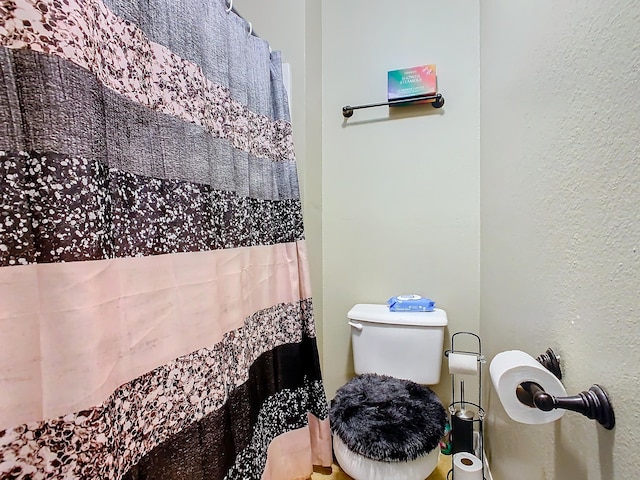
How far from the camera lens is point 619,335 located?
46cm

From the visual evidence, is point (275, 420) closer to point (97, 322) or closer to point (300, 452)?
point (300, 452)

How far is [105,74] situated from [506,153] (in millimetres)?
1153

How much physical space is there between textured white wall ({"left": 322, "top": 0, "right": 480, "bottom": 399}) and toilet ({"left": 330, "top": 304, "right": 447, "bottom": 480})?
18 cm

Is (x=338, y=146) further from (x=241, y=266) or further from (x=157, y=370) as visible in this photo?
(x=157, y=370)

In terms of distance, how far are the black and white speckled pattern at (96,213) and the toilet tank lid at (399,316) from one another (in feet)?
2.51

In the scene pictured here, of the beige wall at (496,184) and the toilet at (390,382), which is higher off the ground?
the beige wall at (496,184)

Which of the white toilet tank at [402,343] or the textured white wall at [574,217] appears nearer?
the textured white wall at [574,217]

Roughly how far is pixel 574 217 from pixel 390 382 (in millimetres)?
1007

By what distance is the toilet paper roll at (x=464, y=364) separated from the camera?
1.24 metres

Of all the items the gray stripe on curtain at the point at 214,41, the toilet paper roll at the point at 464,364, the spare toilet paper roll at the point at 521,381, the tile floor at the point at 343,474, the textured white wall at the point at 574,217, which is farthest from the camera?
the tile floor at the point at 343,474

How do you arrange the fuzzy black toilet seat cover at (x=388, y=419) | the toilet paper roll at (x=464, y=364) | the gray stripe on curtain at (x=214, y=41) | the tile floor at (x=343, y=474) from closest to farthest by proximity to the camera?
the gray stripe on curtain at (x=214, y=41) < the fuzzy black toilet seat cover at (x=388, y=419) < the toilet paper roll at (x=464, y=364) < the tile floor at (x=343, y=474)

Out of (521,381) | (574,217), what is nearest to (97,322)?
(521,381)

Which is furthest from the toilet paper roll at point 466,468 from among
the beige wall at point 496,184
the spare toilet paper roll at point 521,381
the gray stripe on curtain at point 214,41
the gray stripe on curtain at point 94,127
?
the gray stripe on curtain at point 214,41

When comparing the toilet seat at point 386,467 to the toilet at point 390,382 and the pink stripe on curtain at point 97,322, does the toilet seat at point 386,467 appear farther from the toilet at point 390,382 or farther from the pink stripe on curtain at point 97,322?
the pink stripe on curtain at point 97,322
